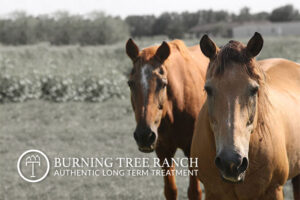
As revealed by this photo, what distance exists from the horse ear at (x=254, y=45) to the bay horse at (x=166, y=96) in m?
0.99

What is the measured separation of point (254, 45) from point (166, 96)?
1.18 m

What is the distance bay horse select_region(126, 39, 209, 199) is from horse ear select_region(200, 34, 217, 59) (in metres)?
0.74

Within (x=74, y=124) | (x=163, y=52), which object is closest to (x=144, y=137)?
(x=163, y=52)

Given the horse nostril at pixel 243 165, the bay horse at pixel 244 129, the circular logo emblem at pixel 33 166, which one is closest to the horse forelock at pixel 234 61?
the bay horse at pixel 244 129

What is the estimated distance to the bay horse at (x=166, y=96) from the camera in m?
Result: 3.04

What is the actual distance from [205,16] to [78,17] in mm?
15522

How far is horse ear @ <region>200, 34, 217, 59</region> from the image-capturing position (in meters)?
2.44

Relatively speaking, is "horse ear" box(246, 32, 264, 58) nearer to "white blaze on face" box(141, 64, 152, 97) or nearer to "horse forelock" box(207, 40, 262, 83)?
"horse forelock" box(207, 40, 262, 83)

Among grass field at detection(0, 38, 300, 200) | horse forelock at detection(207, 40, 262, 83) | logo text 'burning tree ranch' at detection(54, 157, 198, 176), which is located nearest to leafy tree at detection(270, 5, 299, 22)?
grass field at detection(0, 38, 300, 200)

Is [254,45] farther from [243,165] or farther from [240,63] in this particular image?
[243,165]

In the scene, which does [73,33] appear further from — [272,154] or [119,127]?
[272,154]

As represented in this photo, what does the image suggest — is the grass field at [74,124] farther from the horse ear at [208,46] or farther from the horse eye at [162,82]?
the horse ear at [208,46]

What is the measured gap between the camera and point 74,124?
28.0 feet

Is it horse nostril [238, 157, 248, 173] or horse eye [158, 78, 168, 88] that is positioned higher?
horse eye [158, 78, 168, 88]
